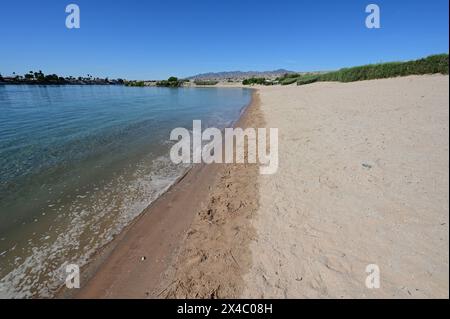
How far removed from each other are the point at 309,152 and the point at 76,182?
841cm

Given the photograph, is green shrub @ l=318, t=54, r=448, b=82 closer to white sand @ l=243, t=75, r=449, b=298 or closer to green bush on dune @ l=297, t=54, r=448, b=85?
green bush on dune @ l=297, t=54, r=448, b=85

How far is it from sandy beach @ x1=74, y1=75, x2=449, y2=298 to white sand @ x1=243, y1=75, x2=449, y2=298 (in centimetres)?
2

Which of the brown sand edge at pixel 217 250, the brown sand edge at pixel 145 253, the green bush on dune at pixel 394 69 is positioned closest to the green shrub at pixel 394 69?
the green bush on dune at pixel 394 69

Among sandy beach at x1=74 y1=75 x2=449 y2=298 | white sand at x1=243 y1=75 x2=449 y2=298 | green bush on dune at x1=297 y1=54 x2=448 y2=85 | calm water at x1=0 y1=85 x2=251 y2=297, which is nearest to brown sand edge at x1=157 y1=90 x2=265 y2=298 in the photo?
sandy beach at x1=74 y1=75 x2=449 y2=298

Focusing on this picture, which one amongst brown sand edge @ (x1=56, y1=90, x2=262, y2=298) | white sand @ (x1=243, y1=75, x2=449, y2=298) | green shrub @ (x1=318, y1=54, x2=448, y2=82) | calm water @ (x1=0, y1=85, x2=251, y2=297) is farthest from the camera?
green shrub @ (x1=318, y1=54, x2=448, y2=82)

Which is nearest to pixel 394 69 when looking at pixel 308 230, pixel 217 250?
pixel 308 230

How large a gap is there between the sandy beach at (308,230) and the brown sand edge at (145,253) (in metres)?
0.02

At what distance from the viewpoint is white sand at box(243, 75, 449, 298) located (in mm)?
3393

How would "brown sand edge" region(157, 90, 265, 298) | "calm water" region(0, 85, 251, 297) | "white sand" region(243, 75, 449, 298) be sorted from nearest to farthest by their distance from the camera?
"white sand" region(243, 75, 449, 298), "brown sand edge" region(157, 90, 265, 298), "calm water" region(0, 85, 251, 297)

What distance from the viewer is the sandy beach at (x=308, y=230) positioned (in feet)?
11.5

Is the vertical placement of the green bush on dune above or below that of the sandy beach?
above

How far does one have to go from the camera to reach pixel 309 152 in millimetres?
8203

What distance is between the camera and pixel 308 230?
4555 millimetres

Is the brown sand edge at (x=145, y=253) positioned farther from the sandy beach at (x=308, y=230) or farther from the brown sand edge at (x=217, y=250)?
the brown sand edge at (x=217, y=250)
